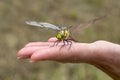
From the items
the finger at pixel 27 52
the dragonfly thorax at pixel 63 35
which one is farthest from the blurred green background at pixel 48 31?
the finger at pixel 27 52

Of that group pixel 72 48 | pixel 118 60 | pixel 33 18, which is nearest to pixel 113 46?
pixel 118 60

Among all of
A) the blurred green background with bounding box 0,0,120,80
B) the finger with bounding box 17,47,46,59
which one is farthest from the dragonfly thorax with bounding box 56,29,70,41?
the blurred green background with bounding box 0,0,120,80

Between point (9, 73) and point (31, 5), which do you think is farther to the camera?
point (31, 5)

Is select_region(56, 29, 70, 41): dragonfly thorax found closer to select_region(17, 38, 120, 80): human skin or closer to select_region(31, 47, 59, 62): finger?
select_region(17, 38, 120, 80): human skin

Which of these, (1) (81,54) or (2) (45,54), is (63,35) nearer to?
(1) (81,54)

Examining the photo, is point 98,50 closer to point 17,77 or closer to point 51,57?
point 51,57

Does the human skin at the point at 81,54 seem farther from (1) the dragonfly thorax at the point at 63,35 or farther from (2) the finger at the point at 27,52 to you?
(1) the dragonfly thorax at the point at 63,35
